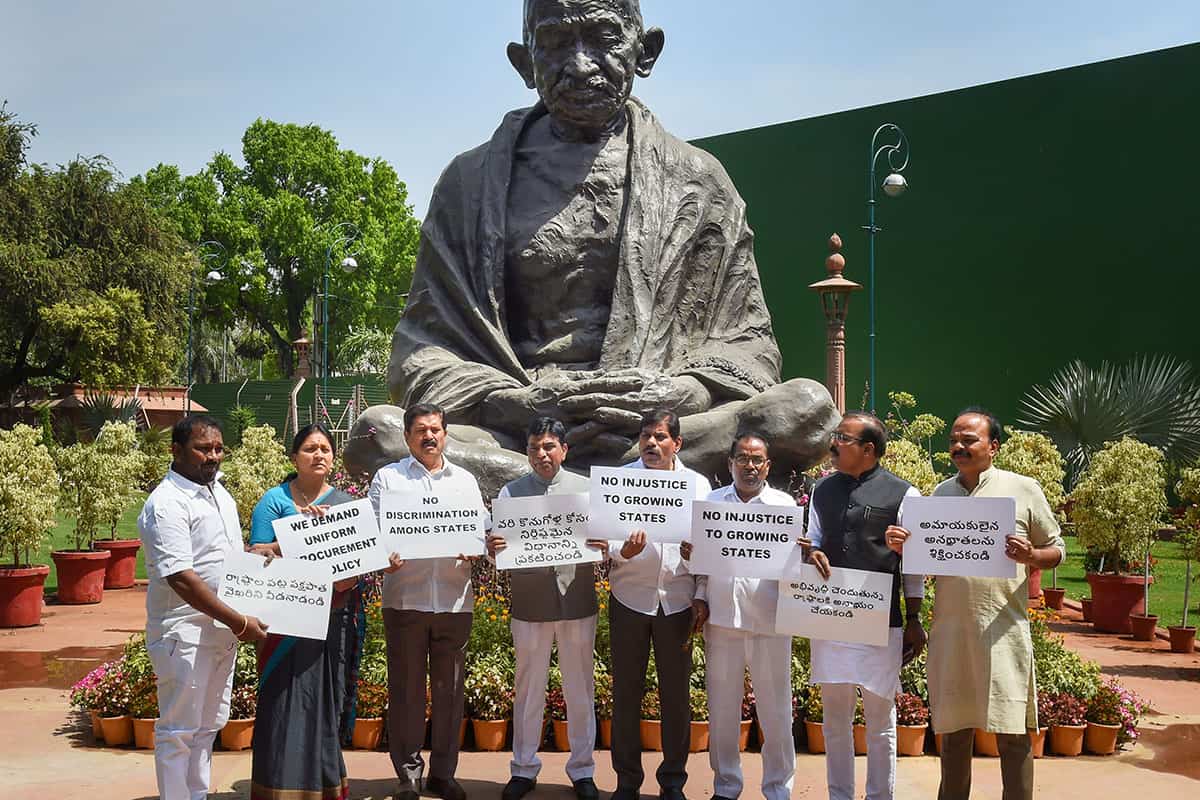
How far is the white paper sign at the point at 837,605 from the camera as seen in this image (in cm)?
423

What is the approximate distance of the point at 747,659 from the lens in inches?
183

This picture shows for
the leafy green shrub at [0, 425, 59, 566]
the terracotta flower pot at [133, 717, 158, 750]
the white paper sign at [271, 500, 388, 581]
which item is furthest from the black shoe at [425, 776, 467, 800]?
the leafy green shrub at [0, 425, 59, 566]

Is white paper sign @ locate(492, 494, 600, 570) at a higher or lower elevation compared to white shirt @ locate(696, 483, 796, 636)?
higher

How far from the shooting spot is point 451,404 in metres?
6.95

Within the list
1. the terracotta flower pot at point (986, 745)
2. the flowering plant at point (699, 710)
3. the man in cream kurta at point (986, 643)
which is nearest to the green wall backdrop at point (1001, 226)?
the terracotta flower pot at point (986, 745)

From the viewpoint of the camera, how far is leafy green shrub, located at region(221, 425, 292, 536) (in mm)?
10578

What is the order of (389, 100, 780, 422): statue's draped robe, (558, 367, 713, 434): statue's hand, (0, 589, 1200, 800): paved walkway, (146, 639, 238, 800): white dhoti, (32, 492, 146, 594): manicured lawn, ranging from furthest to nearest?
1. (32, 492, 146, 594): manicured lawn
2. (389, 100, 780, 422): statue's draped robe
3. (558, 367, 713, 434): statue's hand
4. (0, 589, 1200, 800): paved walkway
5. (146, 639, 238, 800): white dhoti

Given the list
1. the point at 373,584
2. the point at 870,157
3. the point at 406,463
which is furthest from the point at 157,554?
the point at 870,157

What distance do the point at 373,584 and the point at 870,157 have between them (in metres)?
17.3

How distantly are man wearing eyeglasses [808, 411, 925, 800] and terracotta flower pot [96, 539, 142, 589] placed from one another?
931 cm

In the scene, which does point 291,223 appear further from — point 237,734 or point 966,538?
point 966,538

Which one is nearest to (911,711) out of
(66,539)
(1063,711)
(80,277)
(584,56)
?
(1063,711)

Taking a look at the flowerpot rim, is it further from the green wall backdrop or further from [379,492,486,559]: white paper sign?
the green wall backdrop

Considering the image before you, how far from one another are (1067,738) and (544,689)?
8.57ft
